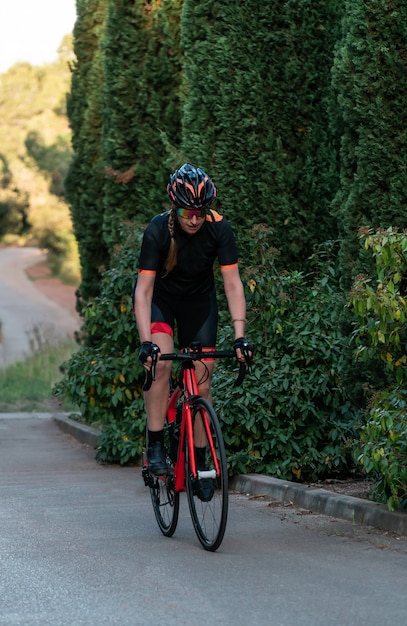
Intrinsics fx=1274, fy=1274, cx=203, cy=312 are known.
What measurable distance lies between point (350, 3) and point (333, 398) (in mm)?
3024

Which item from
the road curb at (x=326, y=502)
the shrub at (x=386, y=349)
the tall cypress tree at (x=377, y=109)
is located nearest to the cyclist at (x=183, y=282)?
the shrub at (x=386, y=349)

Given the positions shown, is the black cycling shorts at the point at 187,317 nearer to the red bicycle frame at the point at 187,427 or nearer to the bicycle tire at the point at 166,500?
the red bicycle frame at the point at 187,427

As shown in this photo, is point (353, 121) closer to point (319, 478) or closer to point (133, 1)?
point (319, 478)

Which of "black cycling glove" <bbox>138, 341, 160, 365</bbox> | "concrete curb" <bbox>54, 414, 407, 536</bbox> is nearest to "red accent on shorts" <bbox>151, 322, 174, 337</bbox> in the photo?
"black cycling glove" <bbox>138, 341, 160, 365</bbox>

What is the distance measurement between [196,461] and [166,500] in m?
0.67

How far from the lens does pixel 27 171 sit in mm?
69500

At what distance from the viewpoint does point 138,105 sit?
16578 millimetres

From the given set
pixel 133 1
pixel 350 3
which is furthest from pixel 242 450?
pixel 133 1

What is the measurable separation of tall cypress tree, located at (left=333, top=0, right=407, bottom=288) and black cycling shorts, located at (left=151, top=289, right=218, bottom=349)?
61.9 inches

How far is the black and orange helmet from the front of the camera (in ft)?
24.2

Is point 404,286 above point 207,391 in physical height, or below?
above

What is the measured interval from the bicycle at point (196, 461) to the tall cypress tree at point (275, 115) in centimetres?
479

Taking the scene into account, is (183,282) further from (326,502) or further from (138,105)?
(138,105)

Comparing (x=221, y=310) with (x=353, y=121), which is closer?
(x=353, y=121)
